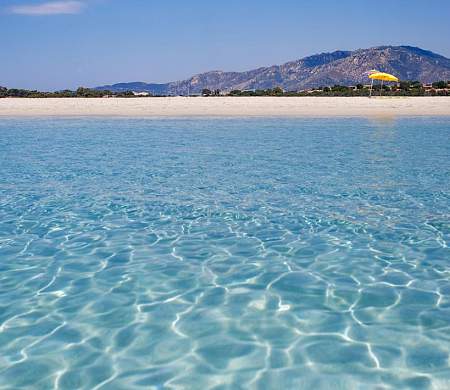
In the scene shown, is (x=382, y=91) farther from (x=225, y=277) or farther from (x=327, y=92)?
(x=225, y=277)

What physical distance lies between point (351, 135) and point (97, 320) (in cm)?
1567

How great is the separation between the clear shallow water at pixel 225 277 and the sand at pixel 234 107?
63.4 ft

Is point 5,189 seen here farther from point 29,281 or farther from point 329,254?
point 329,254

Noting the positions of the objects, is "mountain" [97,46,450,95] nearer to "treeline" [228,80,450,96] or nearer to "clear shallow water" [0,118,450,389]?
"treeline" [228,80,450,96]

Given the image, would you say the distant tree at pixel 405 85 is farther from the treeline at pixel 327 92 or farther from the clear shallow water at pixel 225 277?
the clear shallow water at pixel 225 277

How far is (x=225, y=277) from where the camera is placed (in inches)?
201

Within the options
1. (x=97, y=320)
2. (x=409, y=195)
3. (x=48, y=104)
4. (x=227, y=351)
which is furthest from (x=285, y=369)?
(x=48, y=104)

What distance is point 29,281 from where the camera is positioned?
5.05m

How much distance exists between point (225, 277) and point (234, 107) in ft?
95.6

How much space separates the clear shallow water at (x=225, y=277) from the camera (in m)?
3.53

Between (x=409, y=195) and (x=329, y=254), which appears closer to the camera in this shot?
(x=329, y=254)

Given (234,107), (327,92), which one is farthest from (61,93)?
(327,92)

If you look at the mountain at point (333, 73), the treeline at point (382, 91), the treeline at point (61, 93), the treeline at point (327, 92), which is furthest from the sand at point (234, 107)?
the mountain at point (333, 73)

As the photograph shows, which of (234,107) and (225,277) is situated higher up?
(234,107)
